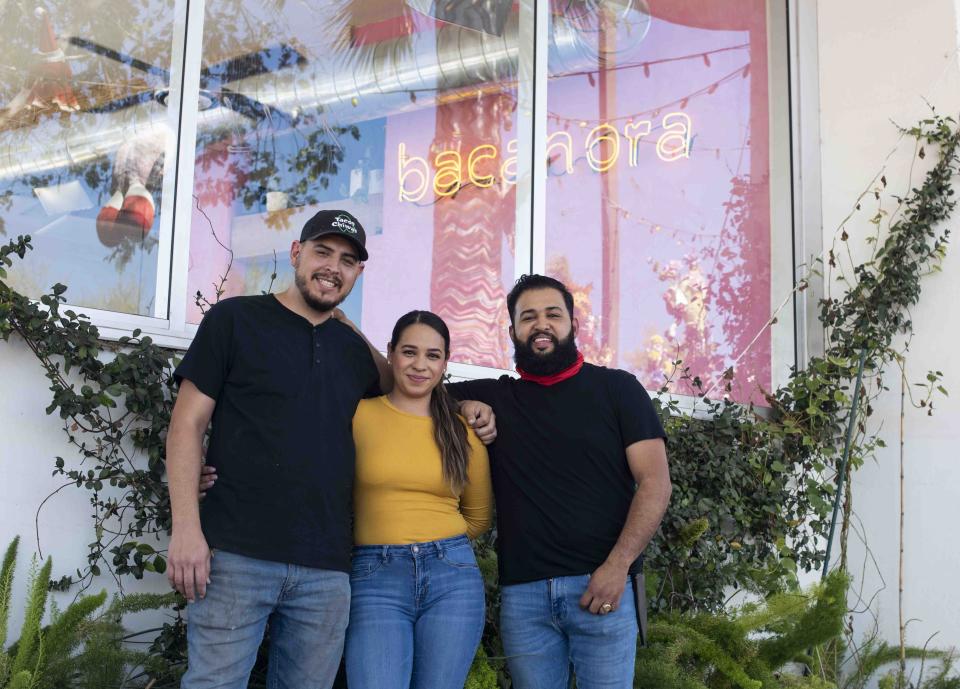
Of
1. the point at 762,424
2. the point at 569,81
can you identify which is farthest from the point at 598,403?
the point at 569,81

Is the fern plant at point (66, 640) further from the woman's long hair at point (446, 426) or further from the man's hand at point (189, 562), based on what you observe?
the woman's long hair at point (446, 426)

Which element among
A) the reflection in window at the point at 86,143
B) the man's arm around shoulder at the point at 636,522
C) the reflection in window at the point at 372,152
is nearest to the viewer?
the man's arm around shoulder at the point at 636,522

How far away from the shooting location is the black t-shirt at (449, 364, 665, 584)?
2557mm

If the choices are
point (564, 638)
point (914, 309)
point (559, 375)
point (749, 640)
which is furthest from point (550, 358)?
point (914, 309)

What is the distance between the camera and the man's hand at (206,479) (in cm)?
228

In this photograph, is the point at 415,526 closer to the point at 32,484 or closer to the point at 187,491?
the point at 187,491

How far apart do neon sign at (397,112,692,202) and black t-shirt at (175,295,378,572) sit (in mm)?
2130

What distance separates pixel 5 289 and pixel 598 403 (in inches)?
61.6

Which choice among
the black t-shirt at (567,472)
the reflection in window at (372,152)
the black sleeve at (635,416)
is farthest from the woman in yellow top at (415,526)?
the reflection in window at (372,152)

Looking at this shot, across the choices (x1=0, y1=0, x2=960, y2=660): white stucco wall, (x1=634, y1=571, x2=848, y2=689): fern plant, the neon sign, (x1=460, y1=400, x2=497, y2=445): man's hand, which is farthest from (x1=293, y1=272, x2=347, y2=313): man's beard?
(x1=0, y1=0, x2=960, y2=660): white stucco wall

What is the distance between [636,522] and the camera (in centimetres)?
253

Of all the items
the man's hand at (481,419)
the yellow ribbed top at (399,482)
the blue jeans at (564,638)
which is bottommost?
the blue jeans at (564,638)

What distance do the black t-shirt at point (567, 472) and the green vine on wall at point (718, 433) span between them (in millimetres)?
965

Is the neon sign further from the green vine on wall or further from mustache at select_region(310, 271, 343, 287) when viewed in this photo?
mustache at select_region(310, 271, 343, 287)
